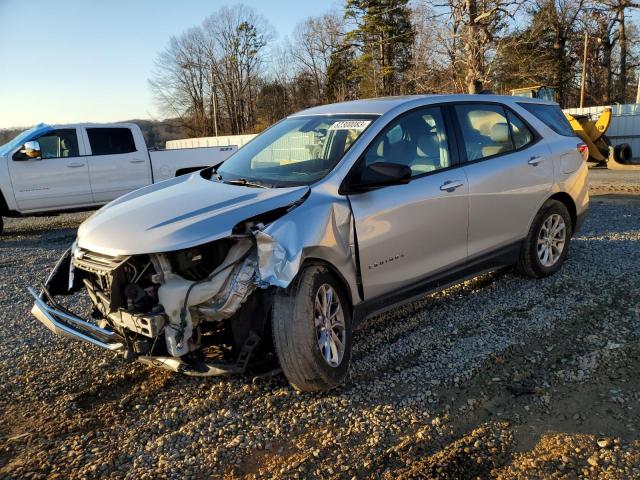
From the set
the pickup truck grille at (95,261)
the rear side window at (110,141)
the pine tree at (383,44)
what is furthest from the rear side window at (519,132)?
the pine tree at (383,44)

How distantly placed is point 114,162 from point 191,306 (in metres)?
8.46

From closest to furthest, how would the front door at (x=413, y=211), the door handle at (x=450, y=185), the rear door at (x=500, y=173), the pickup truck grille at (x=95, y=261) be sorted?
the pickup truck grille at (x=95, y=261)
the front door at (x=413, y=211)
the door handle at (x=450, y=185)
the rear door at (x=500, y=173)

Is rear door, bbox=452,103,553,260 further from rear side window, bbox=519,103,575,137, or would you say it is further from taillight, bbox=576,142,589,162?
taillight, bbox=576,142,589,162

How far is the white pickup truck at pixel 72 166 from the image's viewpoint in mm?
9836

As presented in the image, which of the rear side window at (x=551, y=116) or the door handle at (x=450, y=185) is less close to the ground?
the rear side window at (x=551, y=116)

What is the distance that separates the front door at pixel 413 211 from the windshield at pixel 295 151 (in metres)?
0.25

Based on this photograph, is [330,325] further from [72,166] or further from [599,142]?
[599,142]

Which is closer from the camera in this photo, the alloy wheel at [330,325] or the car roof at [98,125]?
the alloy wheel at [330,325]

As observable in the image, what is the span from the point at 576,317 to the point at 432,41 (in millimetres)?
24567

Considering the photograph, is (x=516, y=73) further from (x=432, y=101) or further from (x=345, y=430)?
(x=345, y=430)

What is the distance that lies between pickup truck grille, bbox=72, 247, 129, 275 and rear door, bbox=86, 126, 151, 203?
7.44 m

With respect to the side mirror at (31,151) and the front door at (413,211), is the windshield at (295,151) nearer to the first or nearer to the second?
the front door at (413,211)

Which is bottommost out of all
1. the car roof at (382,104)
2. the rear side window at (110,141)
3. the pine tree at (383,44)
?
the car roof at (382,104)

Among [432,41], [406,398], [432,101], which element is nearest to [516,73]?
[432,41]
